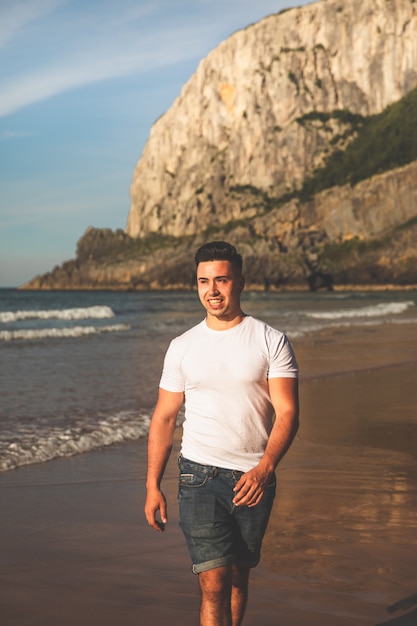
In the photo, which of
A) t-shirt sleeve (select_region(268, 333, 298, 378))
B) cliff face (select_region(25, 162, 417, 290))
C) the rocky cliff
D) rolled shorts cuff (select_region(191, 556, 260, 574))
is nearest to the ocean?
rolled shorts cuff (select_region(191, 556, 260, 574))

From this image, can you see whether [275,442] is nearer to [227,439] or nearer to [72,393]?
[227,439]

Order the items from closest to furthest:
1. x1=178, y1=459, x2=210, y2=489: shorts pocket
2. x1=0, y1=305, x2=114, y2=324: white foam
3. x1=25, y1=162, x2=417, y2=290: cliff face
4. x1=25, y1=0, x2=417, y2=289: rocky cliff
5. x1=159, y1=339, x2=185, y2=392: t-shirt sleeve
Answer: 1. x1=178, y1=459, x2=210, y2=489: shorts pocket
2. x1=159, y1=339, x2=185, y2=392: t-shirt sleeve
3. x1=0, y1=305, x2=114, y2=324: white foam
4. x1=25, y1=162, x2=417, y2=290: cliff face
5. x1=25, y1=0, x2=417, y2=289: rocky cliff

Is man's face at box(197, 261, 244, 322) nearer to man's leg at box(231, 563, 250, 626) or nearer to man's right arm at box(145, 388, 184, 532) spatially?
man's right arm at box(145, 388, 184, 532)

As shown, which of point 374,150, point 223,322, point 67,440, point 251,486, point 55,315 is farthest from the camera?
point 374,150

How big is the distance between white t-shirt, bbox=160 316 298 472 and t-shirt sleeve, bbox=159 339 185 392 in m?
0.01

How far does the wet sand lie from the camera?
418 centimetres

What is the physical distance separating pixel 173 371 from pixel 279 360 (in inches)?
20.3

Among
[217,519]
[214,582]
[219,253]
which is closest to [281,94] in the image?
[219,253]

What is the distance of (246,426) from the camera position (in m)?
3.46

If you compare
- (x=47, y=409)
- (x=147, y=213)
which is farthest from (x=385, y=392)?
(x=147, y=213)

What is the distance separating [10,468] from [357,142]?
157564mm

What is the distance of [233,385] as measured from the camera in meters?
3.43

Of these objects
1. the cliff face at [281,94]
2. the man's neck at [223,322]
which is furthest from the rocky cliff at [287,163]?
the man's neck at [223,322]

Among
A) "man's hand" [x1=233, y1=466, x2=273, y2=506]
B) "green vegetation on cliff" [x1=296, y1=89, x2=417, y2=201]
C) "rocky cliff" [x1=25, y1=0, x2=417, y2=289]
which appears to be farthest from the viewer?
"green vegetation on cliff" [x1=296, y1=89, x2=417, y2=201]
